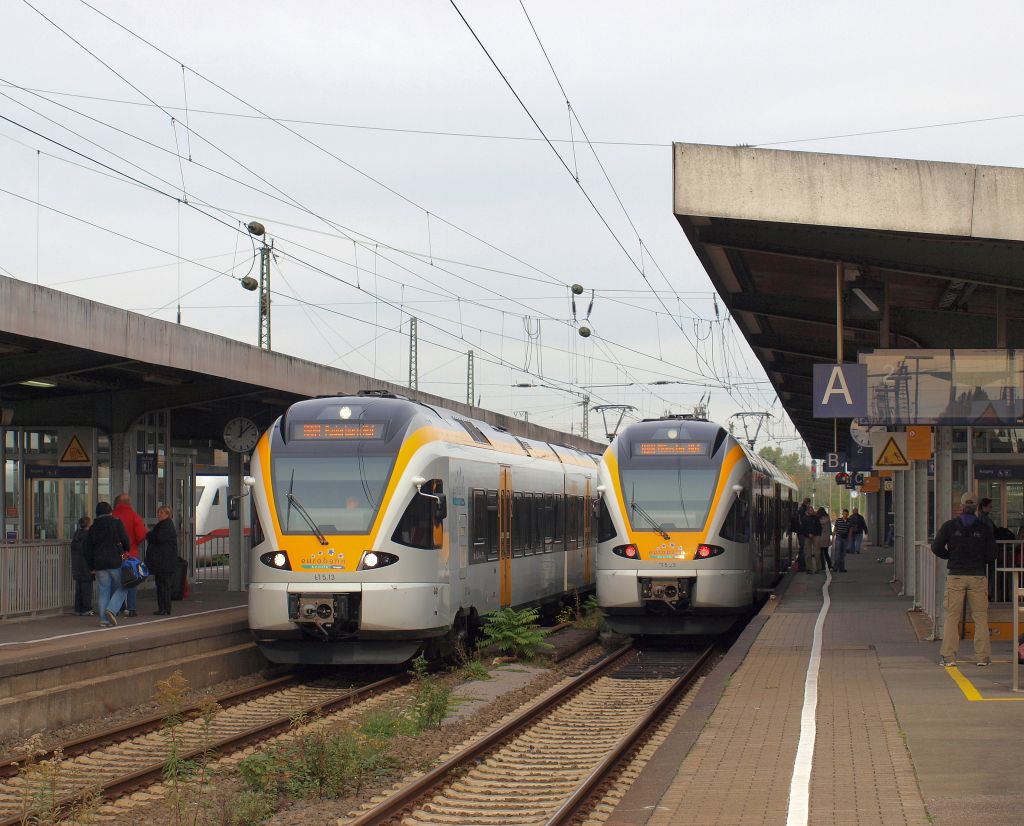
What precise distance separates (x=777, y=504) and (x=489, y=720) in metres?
16.3

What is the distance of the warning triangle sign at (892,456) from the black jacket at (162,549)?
9804 mm

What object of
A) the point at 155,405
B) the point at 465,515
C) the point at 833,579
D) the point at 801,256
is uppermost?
the point at 801,256

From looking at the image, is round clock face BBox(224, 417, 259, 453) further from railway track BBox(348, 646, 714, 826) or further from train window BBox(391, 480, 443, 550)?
railway track BBox(348, 646, 714, 826)

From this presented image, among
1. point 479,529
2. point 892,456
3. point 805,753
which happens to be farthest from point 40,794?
point 892,456

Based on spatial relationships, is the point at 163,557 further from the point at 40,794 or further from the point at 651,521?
the point at 40,794

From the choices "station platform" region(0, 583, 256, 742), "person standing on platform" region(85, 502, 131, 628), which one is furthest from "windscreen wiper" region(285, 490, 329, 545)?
"person standing on platform" region(85, 502, 131, 628)

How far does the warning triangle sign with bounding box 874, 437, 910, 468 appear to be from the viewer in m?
19.3

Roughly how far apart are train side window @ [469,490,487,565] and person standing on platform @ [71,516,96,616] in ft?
16.4

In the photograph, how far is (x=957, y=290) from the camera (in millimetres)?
16594

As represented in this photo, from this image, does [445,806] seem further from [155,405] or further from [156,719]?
Result: [155,405]

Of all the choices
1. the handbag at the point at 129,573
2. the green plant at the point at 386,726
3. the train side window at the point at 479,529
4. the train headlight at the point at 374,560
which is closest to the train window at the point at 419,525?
the train headlight at the point at 374,560

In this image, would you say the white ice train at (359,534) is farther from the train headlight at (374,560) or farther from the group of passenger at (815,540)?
the group of passenger at (815,540)

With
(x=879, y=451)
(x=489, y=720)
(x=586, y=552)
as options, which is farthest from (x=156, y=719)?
(x=586, y=552)

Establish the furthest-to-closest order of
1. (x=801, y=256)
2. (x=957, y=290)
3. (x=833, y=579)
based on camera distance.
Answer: (x=833, y=579) < (x=957, y=290) < (x=801, y=256)
